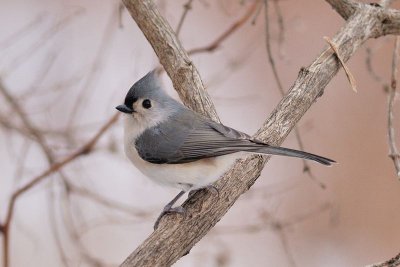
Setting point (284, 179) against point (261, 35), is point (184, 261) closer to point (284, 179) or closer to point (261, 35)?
point (284, 179)

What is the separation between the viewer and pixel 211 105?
205 centimetres

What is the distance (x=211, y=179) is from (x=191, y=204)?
0.09 m

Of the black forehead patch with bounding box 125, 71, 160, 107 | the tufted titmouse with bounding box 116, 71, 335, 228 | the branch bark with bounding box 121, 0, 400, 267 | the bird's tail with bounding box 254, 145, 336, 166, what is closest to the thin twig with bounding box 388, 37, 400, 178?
the branch bark with bounding box 121, 0, 400, 267

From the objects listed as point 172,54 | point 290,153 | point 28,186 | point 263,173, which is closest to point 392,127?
point 290,153

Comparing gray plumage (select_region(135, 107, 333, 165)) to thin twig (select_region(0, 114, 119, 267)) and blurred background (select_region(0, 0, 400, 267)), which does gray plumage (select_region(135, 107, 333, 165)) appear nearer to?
thin twig (select_region(0, 114, 119, 267))

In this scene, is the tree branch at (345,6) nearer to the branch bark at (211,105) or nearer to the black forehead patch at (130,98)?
the branch bark at (211,105)

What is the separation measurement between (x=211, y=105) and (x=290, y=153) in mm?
445

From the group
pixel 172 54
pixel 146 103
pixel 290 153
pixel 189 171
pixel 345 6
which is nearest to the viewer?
pixel 290 153

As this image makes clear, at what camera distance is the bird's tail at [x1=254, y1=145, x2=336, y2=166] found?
166 centimetres

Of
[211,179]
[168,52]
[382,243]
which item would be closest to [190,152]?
[211,179]

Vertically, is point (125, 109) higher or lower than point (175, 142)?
higher

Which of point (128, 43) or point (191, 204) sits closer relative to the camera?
point (191, 204)

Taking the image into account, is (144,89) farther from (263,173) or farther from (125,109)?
(263,173)

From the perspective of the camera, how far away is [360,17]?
6.81ft
